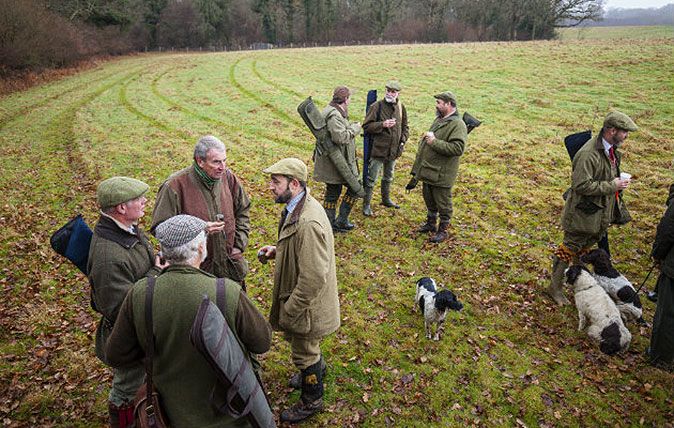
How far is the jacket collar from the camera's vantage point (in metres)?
3.69

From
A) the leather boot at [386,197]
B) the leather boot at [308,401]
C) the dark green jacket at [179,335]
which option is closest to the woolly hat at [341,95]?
the leather boot at [386,197]

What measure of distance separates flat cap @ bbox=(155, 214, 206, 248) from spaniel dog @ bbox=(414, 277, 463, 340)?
3779 millimetres

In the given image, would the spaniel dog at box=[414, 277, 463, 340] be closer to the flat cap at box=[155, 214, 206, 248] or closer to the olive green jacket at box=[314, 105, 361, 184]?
the olive green jacket at box=[314, 105, 361, 184]

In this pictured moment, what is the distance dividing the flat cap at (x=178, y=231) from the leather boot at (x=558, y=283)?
229 inches

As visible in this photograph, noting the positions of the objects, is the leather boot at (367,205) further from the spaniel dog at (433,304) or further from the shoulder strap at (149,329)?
the shoulder strap at (149,329)

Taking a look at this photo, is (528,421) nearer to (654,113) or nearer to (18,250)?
(18,250)

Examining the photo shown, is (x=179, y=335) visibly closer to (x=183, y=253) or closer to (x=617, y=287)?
(x=183, y=253)

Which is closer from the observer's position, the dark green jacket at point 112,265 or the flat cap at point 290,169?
the dark green jacket at point 112,265

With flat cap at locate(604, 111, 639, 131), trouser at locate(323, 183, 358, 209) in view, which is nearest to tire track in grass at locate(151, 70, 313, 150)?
trouser at locate(323, 183, 358, 209)

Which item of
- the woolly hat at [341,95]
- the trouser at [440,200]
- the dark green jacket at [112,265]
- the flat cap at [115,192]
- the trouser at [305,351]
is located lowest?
the trouser at [305,351]

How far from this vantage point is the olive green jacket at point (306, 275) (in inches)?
150

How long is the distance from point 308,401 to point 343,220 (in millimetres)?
4569

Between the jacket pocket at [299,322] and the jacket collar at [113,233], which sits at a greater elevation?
the jacket collar at [113,233]

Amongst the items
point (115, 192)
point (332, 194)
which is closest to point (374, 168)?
point (332, 194)
